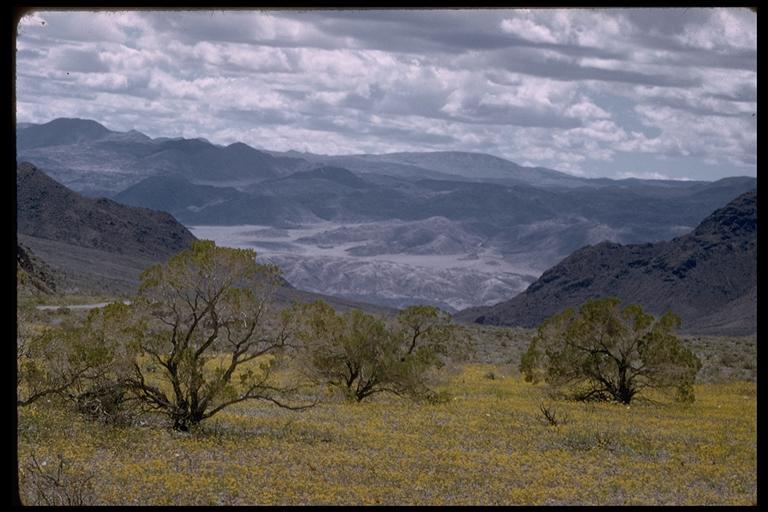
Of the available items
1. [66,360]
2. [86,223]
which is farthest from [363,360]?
[86,223]

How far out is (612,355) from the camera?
2325cm

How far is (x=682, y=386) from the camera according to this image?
2277cm

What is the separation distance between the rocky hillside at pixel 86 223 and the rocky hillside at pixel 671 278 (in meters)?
46.2

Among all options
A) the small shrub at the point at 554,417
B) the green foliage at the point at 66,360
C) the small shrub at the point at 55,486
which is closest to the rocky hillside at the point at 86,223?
the small shrub at the point at 554,417

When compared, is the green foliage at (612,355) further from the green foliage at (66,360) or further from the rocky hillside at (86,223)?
the rocky hillside at (86,223)

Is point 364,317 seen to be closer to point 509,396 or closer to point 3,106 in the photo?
point 509,396

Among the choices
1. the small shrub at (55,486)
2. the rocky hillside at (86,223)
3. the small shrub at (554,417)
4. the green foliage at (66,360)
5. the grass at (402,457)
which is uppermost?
the rocky hillside at (86,223)

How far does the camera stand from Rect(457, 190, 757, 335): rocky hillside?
122 meters

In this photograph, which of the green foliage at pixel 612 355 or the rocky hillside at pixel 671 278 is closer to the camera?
the green foliage at pixel 612 355

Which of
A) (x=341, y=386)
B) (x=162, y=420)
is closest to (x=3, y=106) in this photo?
(x=162, y=420)

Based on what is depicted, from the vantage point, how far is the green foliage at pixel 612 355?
2306 cm

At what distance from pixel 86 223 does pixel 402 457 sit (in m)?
130

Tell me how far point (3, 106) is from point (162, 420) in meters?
11.4

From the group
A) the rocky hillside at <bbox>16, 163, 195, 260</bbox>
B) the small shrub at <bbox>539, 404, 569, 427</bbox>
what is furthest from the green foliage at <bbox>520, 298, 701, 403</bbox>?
the rocky hillside at <bbox>16, 163, 195, 260</bbox>
